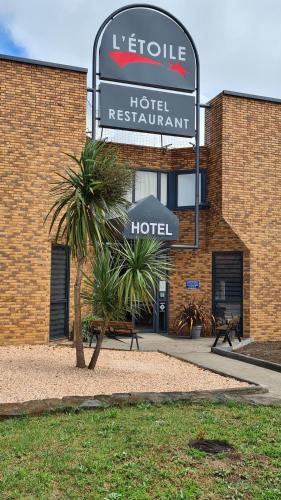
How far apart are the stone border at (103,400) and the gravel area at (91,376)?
0.47m

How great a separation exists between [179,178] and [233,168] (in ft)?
6.71

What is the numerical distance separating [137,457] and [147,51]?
43.9ft

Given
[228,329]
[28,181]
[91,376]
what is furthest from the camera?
[228,329]

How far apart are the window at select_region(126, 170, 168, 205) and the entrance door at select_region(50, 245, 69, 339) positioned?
3922 millimetres

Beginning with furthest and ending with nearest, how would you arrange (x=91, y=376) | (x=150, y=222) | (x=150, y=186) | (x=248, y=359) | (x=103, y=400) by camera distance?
(x=150, y=186) → (x=150, y=222) → (x=248, y=359) → (x=91, y=376) → (x=103, y=400)

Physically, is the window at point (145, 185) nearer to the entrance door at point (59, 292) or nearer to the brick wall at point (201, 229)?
the brick wall at point (201, 229)

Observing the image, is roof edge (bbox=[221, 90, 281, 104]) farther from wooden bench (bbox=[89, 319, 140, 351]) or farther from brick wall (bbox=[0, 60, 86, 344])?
wooden bench (bbox=[89, 319, 140, 351])

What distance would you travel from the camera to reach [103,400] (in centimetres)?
689

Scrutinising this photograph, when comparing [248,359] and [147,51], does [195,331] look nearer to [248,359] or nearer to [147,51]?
[248,359]

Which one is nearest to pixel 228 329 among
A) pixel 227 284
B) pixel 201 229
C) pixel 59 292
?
pixel 227 284

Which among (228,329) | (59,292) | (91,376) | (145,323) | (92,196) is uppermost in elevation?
(92,196)

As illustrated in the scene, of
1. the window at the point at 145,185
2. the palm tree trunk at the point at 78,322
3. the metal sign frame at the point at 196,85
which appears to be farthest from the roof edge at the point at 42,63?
the palm tree trunk at the point at 78,322

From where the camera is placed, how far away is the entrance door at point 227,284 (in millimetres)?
15883

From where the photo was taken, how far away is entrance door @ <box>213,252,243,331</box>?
15.9m
